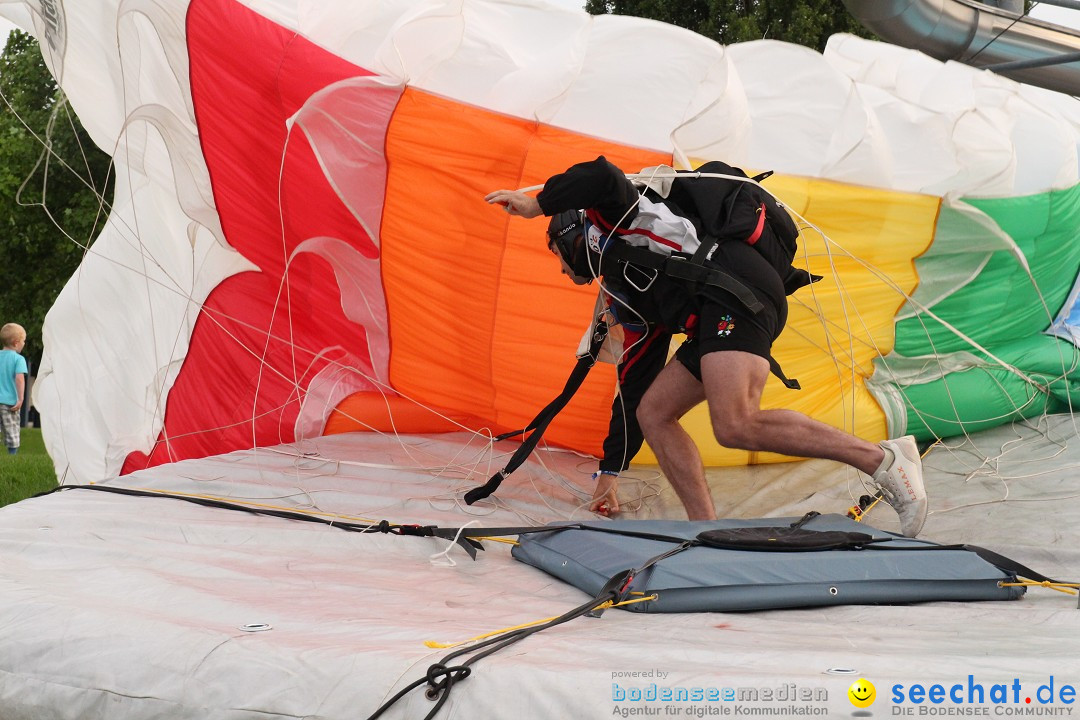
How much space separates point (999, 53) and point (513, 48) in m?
4.00

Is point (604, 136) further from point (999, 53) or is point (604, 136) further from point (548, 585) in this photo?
point (999, 53)

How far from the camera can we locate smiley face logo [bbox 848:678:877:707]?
4.41 feet

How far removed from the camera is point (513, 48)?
332 centimetres

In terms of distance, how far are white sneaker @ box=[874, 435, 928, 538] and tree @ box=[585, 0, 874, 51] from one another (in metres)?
7.38

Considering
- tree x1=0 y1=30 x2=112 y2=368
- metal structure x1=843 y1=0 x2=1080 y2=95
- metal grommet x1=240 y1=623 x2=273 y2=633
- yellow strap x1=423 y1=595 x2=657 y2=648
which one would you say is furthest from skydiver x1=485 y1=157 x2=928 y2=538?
tree x1=0 y1=30 x2=112 y2=368

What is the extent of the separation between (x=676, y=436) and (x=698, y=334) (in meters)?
0.33

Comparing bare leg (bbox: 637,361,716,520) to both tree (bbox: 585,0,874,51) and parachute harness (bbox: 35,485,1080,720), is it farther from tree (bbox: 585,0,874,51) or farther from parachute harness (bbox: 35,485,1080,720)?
tree (bbox: 585,0,874,51)

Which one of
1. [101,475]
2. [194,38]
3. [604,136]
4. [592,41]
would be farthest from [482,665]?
[101,475]

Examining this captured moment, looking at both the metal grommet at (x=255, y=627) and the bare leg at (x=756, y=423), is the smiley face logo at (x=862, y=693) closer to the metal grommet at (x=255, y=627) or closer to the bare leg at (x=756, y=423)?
the metal grommet at (x=255, y=627)

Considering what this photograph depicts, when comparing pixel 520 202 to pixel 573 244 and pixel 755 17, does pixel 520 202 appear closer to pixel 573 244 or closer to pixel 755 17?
pixel 573 244

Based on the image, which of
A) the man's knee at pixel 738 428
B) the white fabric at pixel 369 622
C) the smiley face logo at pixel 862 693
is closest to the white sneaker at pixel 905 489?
the white fabric at pixel 369 622

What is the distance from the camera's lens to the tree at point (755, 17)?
31.4ft

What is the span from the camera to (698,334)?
2658 mm

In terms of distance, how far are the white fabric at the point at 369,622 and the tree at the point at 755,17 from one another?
7388mm
